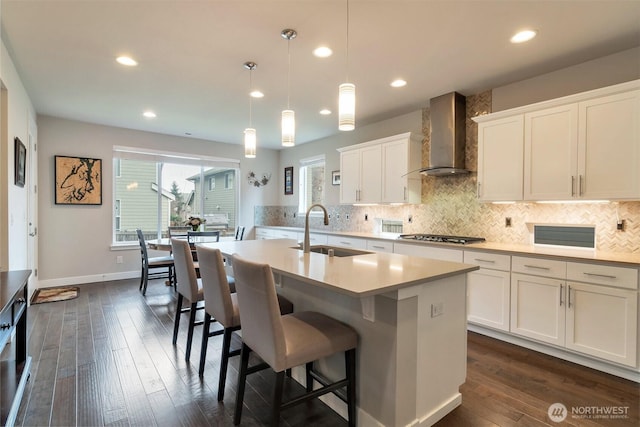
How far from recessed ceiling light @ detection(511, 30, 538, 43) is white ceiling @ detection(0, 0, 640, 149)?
5 cm

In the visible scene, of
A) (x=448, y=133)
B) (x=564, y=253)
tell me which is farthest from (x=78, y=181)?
(x=564, y=253)

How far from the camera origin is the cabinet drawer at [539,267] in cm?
262

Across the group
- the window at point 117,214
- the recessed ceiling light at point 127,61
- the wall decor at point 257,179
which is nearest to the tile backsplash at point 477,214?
the wall decor at point 257,179

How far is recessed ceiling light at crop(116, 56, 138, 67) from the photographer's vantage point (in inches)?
114

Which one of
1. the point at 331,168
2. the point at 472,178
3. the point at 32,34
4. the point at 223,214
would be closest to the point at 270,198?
the point at 223,214

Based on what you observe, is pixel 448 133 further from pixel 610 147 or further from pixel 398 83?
pixel 610 147

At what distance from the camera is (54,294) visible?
172 inches

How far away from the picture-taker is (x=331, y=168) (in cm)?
579

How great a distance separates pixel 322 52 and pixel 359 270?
1.95 meters

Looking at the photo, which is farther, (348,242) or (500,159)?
(348,242)

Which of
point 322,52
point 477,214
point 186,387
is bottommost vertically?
point 186,387

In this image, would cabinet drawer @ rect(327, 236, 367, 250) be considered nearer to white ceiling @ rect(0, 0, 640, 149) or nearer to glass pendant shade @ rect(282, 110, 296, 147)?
white ceiling @ rect(0, 0, 640, 149)

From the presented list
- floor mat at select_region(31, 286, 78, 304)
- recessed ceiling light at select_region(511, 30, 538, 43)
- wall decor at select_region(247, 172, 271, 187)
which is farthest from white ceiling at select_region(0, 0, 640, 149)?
wall decor at select_region(247, 172, 271, 187)

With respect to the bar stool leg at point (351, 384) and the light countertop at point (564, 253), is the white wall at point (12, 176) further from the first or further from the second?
the light countertop at point (564, 253)
